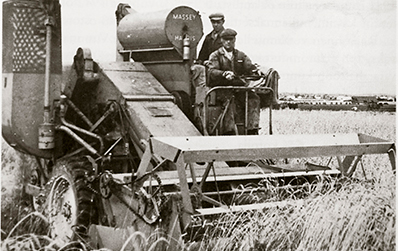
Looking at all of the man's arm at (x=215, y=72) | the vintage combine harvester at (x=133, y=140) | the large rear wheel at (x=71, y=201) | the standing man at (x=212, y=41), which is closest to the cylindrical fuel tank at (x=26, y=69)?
the vintage combine harvester at (x=133, y=140)

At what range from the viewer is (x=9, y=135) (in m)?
5.46

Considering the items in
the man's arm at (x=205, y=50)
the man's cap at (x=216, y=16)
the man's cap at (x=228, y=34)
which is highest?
the man's cap at (x=216, y=16)

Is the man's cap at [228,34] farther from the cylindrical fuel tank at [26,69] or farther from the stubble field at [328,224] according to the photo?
the stubble field at [328,224]

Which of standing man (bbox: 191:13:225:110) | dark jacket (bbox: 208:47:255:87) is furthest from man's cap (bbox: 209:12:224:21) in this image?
dark jacket (bbox: 208:47:255:87)

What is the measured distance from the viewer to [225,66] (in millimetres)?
6242

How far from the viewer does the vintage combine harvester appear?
431cm

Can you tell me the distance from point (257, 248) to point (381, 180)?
1.56 meters

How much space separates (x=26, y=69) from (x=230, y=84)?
201 cm

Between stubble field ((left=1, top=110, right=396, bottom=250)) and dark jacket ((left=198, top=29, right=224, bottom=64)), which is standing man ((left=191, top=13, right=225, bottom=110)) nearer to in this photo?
dark jacket ((left=198, top=29, right=224, bottom=64))

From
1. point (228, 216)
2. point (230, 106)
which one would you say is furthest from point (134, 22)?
point (228, 216)

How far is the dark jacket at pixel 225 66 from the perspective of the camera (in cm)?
611

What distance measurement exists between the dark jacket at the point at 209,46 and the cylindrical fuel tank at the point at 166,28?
2.57ft

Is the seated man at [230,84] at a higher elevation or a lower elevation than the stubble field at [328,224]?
higher

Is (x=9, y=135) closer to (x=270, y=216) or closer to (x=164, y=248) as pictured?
(x=164, y=248)
